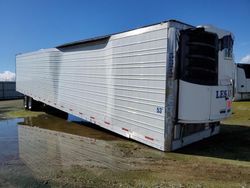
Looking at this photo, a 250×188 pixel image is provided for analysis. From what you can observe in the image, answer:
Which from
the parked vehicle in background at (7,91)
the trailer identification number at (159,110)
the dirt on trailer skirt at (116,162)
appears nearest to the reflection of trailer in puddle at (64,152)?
the dirt on trailer skirt at (116,162)

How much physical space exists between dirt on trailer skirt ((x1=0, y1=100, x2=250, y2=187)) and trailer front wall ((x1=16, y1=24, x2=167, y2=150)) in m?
0.65

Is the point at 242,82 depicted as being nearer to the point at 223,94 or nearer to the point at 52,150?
the point at 223,94

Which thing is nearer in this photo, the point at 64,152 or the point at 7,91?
the point at 64,152

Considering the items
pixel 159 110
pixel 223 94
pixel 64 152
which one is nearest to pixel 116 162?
pixel 159 110

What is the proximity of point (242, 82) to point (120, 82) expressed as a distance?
16.0 meters

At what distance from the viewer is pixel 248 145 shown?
7492 mm

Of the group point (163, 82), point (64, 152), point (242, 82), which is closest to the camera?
point (163, 82)

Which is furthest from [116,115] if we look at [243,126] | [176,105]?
[243,126]

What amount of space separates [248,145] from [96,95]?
4.98m

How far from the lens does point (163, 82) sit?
6.47 m

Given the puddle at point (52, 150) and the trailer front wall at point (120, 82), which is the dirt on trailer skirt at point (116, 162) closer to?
the puddle at point (52, 150)

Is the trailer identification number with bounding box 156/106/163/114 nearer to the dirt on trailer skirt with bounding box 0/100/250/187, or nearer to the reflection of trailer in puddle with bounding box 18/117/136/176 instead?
the dirt on trailer skirt with bounding box 0/100/250/187

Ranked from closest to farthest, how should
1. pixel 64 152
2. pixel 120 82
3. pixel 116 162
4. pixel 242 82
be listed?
pixel 116 162
pixel 64 152
pixel 120 82
pixel 242 82

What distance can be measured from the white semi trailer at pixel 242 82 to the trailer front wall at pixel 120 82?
14.4 m
